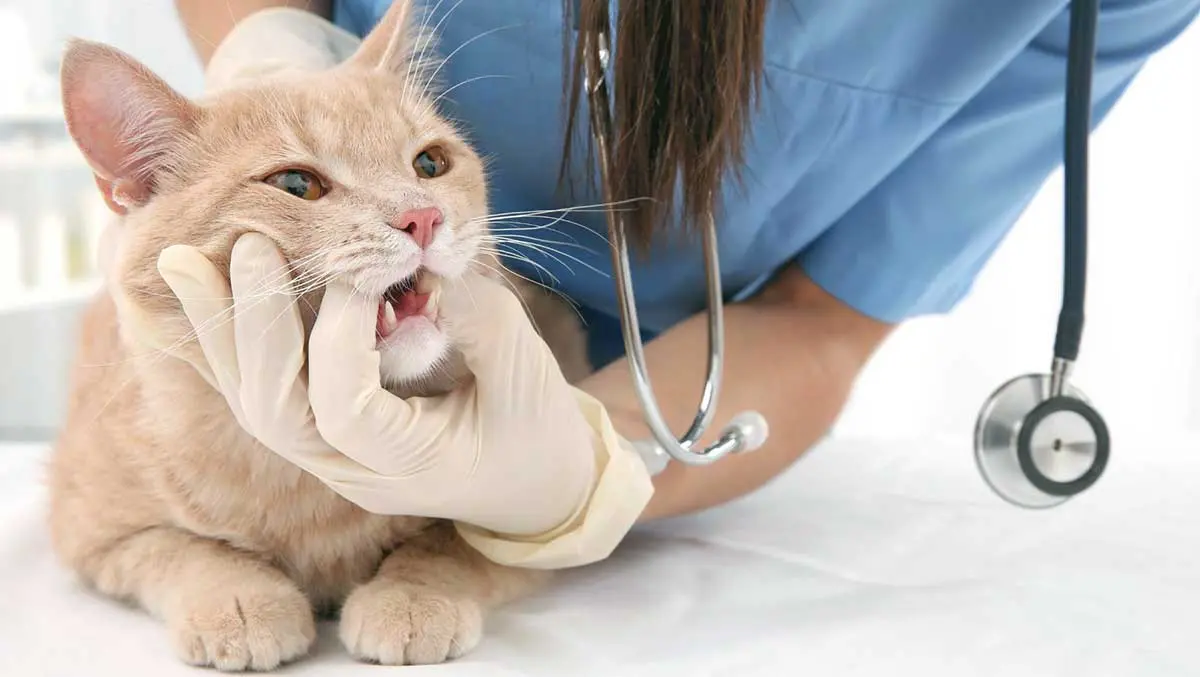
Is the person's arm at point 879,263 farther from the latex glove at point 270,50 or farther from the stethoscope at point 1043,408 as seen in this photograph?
the latex glove at point 270,50

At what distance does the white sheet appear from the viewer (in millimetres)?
697

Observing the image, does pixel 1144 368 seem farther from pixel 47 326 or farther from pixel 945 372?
pixel 47 326

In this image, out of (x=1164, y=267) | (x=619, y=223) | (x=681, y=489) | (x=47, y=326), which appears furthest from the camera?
(x=47, y=326)

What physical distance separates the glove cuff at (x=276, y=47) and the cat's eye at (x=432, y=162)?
0.46 ft

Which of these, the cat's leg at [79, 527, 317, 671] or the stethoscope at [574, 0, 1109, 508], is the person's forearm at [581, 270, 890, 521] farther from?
the cat's leg at [79, 527, 317, 671]

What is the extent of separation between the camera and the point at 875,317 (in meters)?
1.13

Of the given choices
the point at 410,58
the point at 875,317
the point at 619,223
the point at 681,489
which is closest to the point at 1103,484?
the point at 875,317

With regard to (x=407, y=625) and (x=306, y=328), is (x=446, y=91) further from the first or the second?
(x=407, y=625)

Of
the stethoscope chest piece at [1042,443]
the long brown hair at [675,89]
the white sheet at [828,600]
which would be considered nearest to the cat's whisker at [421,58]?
the long brown hair at [675,89]

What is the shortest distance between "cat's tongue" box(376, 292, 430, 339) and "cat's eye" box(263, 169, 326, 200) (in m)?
0.08

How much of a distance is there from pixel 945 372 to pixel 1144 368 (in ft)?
1.01

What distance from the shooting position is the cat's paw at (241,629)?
0.66 meters

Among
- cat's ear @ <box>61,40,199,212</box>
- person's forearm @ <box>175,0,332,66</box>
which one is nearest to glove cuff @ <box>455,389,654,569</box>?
cat's ear @ <box>61,40,199,212</box>

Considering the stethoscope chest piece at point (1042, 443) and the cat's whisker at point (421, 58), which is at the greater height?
the cat's whisker at point (421, 58)
